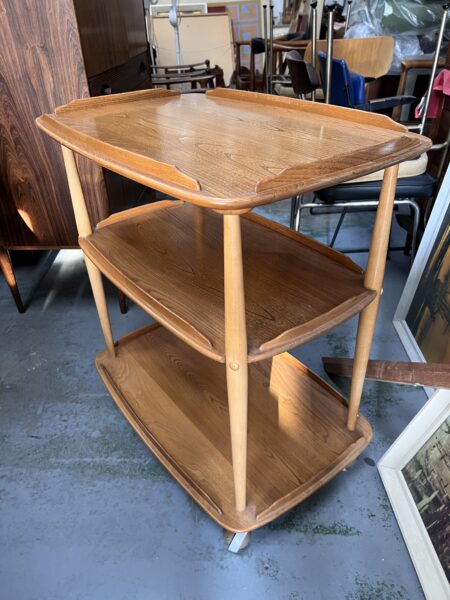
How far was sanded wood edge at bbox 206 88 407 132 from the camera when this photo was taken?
2.43 feet

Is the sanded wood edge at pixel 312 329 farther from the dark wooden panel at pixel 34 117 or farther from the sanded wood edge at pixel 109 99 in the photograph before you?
the dark wooden panel at pixel 34 117

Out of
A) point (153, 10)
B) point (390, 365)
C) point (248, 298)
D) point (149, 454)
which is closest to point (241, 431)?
point (248, 298)

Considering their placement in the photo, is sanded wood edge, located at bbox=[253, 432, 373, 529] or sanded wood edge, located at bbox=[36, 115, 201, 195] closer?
sanded wood edge, located at bbox=[36, 115, 201, 195]

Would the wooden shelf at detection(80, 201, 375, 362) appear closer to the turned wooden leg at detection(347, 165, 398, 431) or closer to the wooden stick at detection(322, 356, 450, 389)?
the turned wooden leg at detection(347, 165, 398, 431)

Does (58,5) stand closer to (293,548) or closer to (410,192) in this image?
(410,192)

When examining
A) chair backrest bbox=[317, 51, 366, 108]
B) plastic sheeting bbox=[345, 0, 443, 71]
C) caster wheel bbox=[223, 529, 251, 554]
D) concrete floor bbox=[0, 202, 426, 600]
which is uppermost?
plastic sheeting bbox=[345, 0, 443, 71]

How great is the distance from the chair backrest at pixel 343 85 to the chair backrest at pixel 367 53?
0.62m

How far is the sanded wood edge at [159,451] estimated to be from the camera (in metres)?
0.86

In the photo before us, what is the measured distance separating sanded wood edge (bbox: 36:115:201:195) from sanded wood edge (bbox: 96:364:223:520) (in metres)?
0.63

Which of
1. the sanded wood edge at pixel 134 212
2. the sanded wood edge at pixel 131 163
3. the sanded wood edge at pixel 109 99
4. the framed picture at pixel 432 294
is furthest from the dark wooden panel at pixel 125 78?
the framed picture at pixel 432 294

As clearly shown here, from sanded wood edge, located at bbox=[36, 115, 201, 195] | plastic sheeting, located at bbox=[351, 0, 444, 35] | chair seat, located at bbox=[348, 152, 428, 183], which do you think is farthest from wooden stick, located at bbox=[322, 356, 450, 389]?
plastic sheeting, located at bbox=[351, 0, 444, 35]

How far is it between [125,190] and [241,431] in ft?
3.54

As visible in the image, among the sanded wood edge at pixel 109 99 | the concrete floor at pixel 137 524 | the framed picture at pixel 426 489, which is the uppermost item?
the sanded wood edge at pixel 109 99

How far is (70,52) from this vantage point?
1.11 meters
